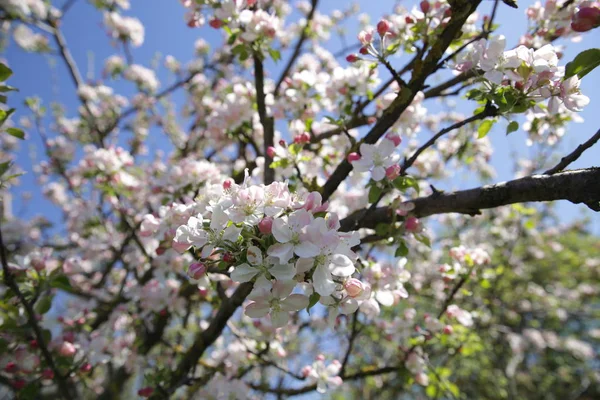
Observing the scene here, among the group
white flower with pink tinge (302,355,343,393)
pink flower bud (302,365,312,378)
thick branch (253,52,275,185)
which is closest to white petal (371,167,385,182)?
thick branch (253,52,275,185)

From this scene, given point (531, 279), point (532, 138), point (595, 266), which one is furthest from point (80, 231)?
point (595, 266)

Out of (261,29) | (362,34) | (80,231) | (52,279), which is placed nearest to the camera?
(362,34)

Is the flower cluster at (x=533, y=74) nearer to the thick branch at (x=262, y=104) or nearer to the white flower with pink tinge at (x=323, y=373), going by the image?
the thick branch at (x=262, y=104)

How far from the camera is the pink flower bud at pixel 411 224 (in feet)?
5.08

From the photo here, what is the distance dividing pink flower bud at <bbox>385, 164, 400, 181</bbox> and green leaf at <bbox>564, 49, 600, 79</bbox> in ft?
1.94

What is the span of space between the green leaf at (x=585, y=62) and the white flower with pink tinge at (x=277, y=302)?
92 cm

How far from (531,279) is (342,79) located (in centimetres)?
756

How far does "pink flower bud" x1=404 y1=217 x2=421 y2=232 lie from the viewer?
5.08 ft

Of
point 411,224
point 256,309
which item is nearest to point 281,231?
point 256,309

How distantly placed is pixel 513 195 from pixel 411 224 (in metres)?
0.39

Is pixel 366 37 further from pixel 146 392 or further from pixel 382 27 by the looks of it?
pixel 146 392

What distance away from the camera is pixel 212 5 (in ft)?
6.76

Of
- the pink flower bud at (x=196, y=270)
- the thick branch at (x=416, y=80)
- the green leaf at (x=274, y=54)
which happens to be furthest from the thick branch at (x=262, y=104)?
the pink flower bud at (x=196, y=270)

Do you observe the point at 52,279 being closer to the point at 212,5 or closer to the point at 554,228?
the point at 212,5
